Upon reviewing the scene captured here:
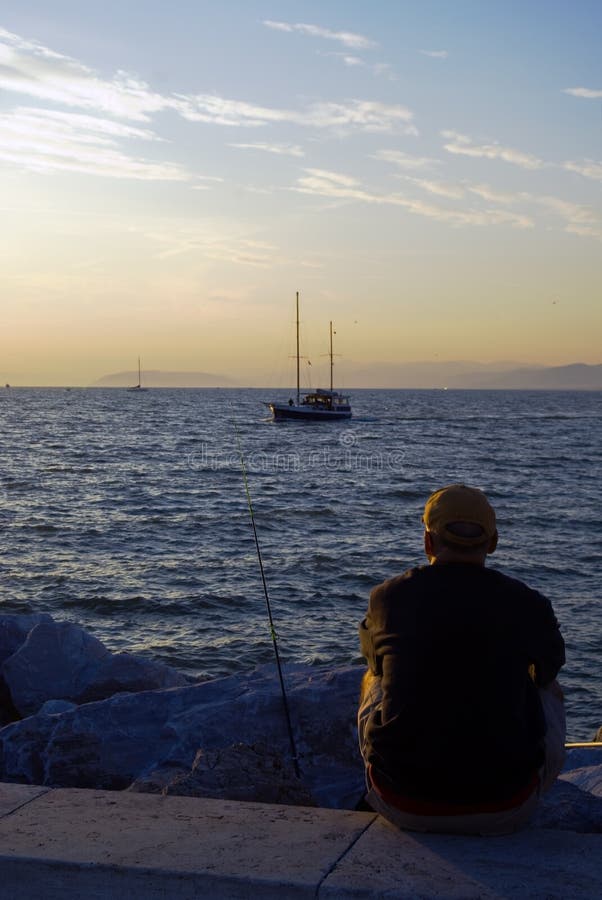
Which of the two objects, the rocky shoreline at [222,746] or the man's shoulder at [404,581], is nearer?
the man's shoulder at [404,581]

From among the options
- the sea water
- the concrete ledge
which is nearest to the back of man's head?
the concrete ledge

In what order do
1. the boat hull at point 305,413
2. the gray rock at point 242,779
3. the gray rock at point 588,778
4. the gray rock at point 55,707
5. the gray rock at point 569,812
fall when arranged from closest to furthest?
the gray rock at point 569,812, the gray rock at point 242,779, the gray rock at point 588,778, the gray rock at point 55,707, the boat hull at point 305,413

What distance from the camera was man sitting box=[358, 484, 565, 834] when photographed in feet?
9.20

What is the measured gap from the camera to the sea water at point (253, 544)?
37.9 feet

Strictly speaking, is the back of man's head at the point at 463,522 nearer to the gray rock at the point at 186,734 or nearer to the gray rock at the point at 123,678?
the gray rock at the point at 186,734

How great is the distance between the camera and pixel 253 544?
17.7m

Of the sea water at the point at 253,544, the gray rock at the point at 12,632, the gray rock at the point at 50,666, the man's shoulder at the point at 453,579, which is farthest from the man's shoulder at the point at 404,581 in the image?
the sea water at the point at 253,544

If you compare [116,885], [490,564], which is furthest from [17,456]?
[116,885]

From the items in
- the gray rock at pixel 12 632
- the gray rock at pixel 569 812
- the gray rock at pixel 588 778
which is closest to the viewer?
the gray rock at pixel 569 812

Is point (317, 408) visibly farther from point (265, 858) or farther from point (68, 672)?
point (265, 858)

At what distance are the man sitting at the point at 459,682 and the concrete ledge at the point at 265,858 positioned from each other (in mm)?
148

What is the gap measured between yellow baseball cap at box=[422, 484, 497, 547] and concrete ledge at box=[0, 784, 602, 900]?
0.99 m

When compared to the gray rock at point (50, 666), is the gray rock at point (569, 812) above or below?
above

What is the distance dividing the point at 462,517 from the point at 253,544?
14957mm
